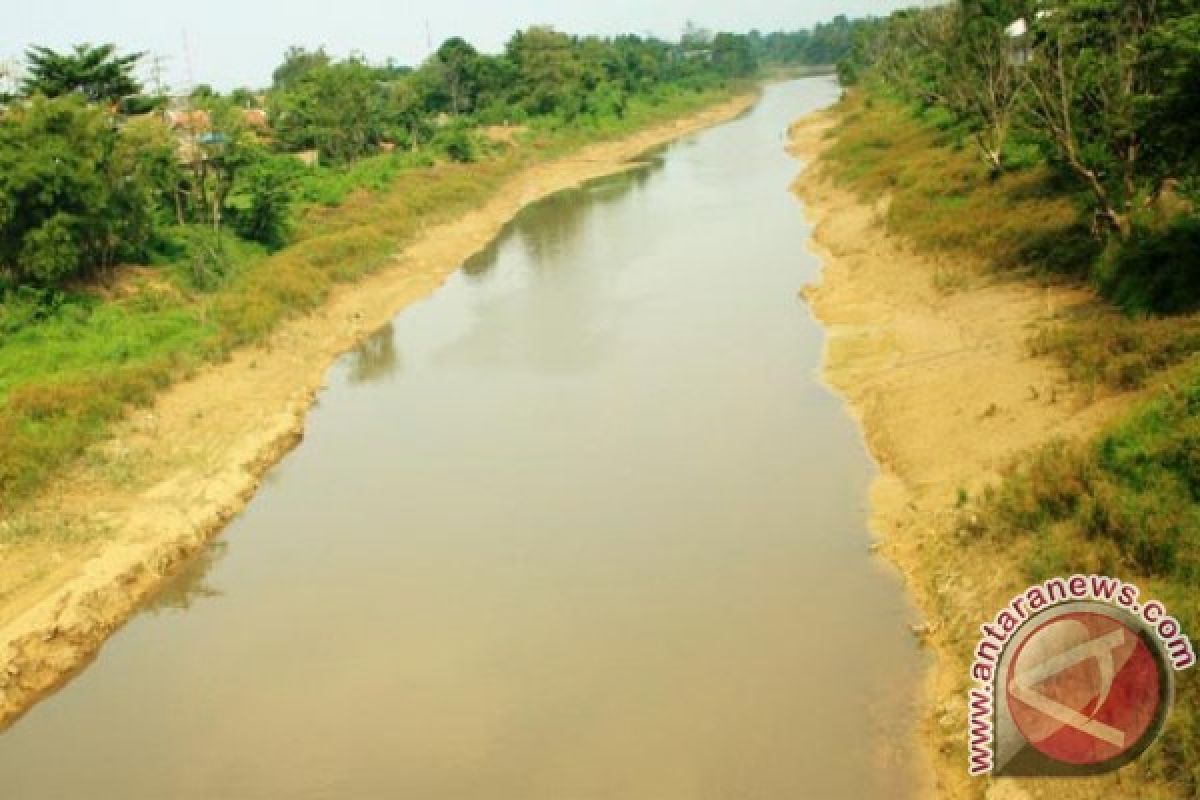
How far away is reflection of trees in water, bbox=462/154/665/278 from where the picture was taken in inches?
1437

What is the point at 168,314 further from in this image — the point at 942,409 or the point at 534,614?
the point at 942,409

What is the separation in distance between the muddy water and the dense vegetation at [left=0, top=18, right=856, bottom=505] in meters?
4.08

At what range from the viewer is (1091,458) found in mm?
12688

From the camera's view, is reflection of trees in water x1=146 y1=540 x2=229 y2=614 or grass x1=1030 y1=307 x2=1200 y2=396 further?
reflection of trees in water x1=146 y1=540 x2=229 y2=614

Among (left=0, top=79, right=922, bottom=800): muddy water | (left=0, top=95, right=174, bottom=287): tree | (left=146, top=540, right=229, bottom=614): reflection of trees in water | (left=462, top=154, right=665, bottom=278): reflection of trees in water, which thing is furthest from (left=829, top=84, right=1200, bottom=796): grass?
(left=0, top=95, right=174, bottom=287): tree

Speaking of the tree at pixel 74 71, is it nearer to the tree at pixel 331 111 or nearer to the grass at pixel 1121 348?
the tree at pixel 331 111

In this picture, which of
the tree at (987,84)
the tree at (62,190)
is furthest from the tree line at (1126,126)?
the tree at (62,190)

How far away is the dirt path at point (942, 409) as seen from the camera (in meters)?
11.9

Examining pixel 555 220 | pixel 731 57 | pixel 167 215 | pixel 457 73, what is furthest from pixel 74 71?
pixel 731 57

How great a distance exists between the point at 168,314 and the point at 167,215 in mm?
8677

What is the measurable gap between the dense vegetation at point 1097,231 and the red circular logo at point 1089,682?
1.01 ft

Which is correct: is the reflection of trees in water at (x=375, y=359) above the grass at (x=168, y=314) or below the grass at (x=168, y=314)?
below

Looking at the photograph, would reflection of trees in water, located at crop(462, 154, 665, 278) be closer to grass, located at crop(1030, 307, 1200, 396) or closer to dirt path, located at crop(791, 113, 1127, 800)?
dirt path, located at crop(791, 113, 1127, 800)

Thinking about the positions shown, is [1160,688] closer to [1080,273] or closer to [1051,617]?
[1051,617]
